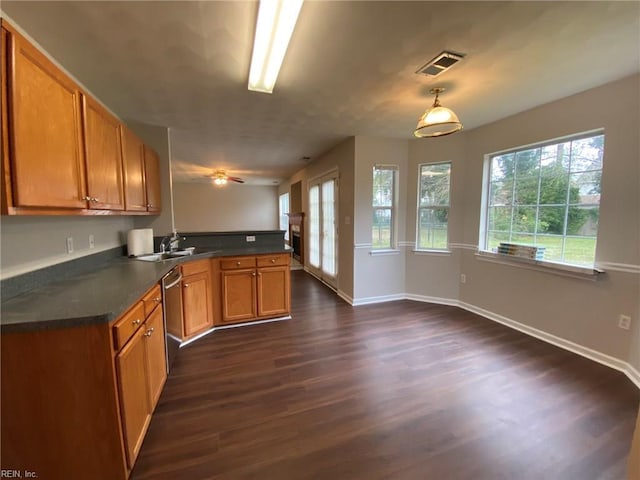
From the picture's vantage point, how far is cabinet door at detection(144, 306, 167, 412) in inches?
68.0

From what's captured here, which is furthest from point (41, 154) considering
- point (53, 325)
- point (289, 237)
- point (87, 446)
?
point (289, 237)

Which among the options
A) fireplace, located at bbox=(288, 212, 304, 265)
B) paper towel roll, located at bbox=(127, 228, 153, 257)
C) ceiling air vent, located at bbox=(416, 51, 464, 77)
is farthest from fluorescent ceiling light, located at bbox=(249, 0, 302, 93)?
fireplace, located at bbox=(288, 212, 304, 265)

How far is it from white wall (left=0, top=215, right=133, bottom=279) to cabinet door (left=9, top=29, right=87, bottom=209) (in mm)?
365

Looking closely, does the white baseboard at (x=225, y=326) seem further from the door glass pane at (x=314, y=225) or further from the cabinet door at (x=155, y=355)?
the door glass pane at (x=314, y=225)

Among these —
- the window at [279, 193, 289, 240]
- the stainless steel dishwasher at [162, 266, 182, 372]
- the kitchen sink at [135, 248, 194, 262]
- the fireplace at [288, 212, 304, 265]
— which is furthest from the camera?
the window at [279, 193, 289, 240]

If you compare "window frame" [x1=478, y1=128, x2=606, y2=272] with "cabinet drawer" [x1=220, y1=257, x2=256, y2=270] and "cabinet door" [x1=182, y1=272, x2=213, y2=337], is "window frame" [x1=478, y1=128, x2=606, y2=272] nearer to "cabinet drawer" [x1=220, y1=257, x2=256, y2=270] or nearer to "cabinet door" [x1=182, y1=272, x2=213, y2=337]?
"cabinet drawer" [x1=220, y1=257, x2=256, y2=270]

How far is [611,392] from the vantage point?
2031 millimetres

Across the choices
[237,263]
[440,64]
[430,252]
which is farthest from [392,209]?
[237,263]

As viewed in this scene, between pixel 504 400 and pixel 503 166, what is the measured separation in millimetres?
2698

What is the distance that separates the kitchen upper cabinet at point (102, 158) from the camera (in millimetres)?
1725

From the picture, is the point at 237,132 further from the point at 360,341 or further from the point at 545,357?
the point at 545,357

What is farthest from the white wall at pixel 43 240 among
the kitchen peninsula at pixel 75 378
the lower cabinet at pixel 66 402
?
the lower cabinet at pixel 66 402

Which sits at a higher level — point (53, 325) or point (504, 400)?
point (53, 325)

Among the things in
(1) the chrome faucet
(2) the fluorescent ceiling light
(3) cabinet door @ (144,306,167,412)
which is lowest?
(3) cabinet door @ (144,306,167,412)
